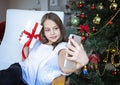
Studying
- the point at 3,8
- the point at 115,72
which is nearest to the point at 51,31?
the point at 115,72

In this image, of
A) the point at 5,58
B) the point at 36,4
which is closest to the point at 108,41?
the point at 5,58

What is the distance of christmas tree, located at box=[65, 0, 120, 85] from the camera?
6.62 feet

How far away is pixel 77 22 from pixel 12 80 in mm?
809

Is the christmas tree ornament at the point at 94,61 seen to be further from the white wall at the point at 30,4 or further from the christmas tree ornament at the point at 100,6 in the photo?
the white wall at the point at 30,4

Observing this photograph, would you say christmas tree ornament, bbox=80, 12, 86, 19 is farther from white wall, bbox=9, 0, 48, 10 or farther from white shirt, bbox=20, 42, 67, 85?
white wall, bbox=9, 0, 48, 10

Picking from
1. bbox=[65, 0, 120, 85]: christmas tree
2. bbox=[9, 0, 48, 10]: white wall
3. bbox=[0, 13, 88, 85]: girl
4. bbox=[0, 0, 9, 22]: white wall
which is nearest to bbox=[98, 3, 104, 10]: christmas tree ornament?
bbox=[65, 0, 120, 85]: christmas tree

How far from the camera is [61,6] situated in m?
4.05

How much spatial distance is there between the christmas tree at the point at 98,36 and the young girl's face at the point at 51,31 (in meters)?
0.42

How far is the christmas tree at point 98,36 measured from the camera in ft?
6.62

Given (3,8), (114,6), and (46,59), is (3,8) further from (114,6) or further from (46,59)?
(46,59)

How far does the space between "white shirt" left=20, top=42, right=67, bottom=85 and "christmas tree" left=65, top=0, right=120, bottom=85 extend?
448 mm

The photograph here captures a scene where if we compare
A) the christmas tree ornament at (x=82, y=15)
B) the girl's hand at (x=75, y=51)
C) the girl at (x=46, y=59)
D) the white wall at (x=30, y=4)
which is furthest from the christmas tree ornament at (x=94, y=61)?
the white wall at (x=30, y=4)

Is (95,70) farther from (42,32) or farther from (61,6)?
(61,6)

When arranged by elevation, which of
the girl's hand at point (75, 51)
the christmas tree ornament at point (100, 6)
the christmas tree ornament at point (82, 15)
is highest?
the christmas tree ornament at point (100, 6)
